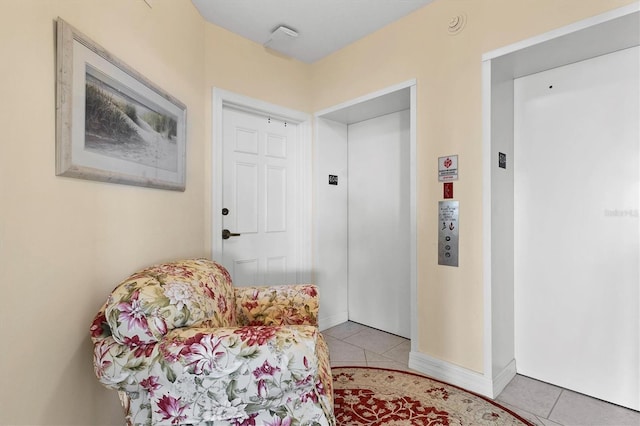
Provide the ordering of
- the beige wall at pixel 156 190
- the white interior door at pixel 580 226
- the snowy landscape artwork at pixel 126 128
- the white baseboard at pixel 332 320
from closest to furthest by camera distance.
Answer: the beige wall at pixel 156 190
the snowy landscape artwork at pixel 126 128
the white interior door at pixel 580 226
the white baseboard at pixel 332 320

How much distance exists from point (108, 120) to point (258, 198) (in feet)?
4.85

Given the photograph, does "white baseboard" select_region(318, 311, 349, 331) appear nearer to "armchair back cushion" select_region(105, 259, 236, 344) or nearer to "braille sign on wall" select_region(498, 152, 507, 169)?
"armchair back cushion" select_region(105, 259, 236, 344)

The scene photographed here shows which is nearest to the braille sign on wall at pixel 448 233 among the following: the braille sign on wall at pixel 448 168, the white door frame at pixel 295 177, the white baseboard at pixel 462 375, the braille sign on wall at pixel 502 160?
the braille sign on wall at pixel 448 168

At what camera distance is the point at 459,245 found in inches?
80.2

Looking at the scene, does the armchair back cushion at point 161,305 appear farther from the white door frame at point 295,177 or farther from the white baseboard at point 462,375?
the white baseboard at point 462,375

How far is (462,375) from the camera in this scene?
6.59 ft

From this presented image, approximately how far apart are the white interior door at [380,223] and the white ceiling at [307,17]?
80 centimetres

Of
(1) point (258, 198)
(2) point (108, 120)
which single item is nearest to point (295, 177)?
(1) point (258, 198)

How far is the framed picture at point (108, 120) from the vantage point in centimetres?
113

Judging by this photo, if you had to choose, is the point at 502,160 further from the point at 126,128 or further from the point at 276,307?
the point at 126,128

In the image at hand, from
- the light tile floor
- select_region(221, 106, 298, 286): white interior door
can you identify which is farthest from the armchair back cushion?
the light tile floor

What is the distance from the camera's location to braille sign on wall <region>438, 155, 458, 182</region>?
2.05 meters

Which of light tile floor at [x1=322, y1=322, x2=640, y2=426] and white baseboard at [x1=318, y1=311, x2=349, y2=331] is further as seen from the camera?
white baseboard at [x1=318, y1=311, x2=349, y2=331]

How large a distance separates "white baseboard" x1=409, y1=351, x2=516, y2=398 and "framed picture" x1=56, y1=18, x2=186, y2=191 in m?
2.01
